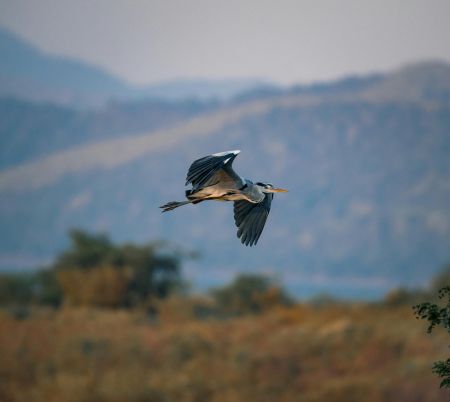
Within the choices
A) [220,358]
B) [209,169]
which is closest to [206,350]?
[220,358]

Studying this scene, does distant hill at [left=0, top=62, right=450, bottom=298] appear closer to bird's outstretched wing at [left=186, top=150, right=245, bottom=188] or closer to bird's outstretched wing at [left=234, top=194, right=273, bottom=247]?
bird's outstretched wing at [left=234, top=194, right=273, bottom=247]

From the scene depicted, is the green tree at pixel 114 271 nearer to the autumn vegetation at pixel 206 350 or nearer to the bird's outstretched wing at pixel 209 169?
the autumn vegetation at pixel 206 350

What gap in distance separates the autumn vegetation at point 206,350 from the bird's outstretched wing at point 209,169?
12.0 meters

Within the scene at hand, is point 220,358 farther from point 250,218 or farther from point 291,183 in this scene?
point 291,183

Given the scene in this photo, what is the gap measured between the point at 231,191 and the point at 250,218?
0.83m

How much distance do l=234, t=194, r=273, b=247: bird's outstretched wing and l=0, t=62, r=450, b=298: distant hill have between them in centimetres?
10304

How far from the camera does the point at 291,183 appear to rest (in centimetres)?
12862

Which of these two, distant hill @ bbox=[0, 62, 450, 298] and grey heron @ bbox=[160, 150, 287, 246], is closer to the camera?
grey heron @ bbox=[160, 150, 287, 246]

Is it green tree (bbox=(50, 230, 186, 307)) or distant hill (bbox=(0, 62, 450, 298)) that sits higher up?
distant hill (bbox=(0, 62, 450, 298))

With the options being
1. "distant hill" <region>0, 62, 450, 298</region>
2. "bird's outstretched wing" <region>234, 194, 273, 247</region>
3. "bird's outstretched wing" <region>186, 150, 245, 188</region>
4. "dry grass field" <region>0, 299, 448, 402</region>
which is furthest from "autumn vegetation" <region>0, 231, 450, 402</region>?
"distant hill" <region>0, 62, 450, 298</region>

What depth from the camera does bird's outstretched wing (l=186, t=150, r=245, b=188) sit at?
10008 millimetres

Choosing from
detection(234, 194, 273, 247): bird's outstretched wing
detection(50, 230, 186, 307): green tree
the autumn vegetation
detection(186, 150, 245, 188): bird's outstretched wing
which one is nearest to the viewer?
detection(186, 150, 245, 188): bird's outstretched wing

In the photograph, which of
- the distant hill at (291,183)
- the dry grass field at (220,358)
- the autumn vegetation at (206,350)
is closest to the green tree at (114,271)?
the autumn vegetation at (206,350)

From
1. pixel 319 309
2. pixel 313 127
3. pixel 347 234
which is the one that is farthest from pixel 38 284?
pixel 313 127
